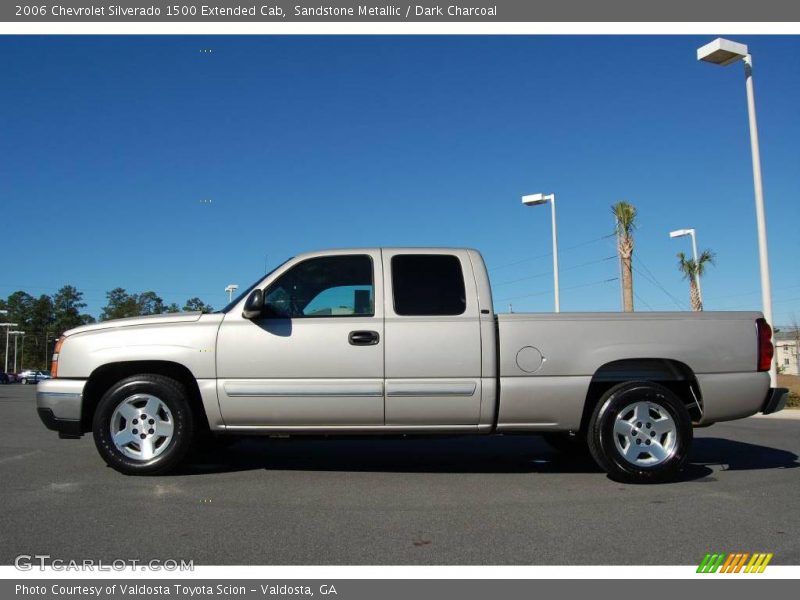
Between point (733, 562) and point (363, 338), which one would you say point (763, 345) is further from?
point (363, 338)

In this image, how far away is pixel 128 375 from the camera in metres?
5.84

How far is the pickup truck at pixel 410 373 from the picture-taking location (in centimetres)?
550

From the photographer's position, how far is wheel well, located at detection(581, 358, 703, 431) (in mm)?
5703

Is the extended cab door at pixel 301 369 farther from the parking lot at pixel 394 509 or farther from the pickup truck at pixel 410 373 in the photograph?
the parking lot at pixel 394 509

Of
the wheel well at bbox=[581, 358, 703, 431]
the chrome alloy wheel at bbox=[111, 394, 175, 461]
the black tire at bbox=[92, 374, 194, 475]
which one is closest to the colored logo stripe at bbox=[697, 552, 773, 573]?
the wheel well at bbox=[581, 358, 703, 431]

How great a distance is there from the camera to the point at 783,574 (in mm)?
3441

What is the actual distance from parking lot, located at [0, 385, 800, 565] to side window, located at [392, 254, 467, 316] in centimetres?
150

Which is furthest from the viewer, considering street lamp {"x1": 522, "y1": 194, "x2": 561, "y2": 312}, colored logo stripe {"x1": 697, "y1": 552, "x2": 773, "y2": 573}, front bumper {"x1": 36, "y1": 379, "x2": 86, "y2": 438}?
street lamp {"x1": 522, "y1": 194, "x2": 561, "y2": 312}

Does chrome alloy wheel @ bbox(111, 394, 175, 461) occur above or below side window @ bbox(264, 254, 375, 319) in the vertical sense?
below

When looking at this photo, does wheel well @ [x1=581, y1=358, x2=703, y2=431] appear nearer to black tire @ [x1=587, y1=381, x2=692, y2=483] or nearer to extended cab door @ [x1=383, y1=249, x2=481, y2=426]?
black tire @ [x1=587, y1=381, x2=692, y2=483]

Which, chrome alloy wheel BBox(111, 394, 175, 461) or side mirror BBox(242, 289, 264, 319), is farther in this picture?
chrome alloy wheel BBox(111, 394, 175, 461)

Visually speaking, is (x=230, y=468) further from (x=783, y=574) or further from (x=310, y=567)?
(x=783, y=574)
